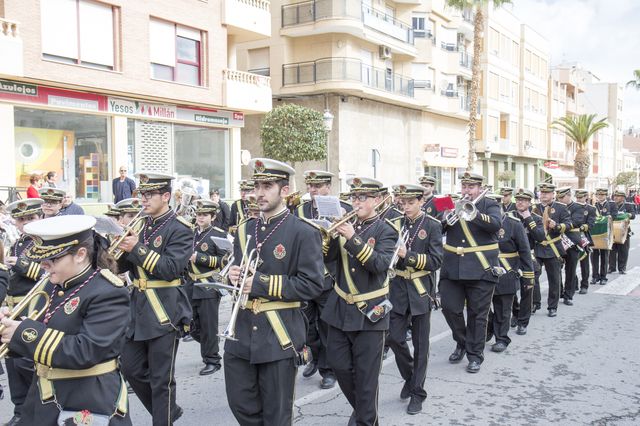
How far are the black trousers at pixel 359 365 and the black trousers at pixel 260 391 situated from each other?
3.13ft

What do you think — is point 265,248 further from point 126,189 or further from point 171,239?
point 126,189

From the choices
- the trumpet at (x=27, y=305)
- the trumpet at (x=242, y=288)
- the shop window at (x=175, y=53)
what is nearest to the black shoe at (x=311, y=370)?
the trumpet at (x=242, y=288)

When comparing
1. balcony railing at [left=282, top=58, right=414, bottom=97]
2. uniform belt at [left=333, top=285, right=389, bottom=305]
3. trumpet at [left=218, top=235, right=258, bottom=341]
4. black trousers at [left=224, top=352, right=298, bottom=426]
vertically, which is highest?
balcony railing at [left=282, top=58, right=414, bottom=97]

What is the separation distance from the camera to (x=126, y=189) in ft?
56.3

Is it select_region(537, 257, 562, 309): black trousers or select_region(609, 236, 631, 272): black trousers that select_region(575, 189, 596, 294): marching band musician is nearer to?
select_region(537, 257, 562, 309): black trousers

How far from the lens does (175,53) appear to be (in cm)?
2139

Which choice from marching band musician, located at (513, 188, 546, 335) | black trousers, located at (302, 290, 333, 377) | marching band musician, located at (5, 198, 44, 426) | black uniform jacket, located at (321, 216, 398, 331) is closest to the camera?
black uniform jacket, located at (321, 216, 398, 331)

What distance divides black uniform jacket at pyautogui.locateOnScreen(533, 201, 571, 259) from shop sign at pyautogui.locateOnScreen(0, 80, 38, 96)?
43.9ft

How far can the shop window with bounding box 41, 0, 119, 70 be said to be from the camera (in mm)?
17609

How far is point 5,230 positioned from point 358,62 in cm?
2370

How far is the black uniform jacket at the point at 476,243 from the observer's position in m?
7.63

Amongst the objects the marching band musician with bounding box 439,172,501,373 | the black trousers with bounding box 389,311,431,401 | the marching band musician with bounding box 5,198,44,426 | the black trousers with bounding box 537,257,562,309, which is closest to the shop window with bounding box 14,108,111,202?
the marching band musician with bounding box 5,198,44,426

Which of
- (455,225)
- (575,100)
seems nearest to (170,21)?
(455,225)

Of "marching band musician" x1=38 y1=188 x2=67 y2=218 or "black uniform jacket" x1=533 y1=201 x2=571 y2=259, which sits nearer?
"marching band musician" x1=38 y1=188 x2=67 y2=218
